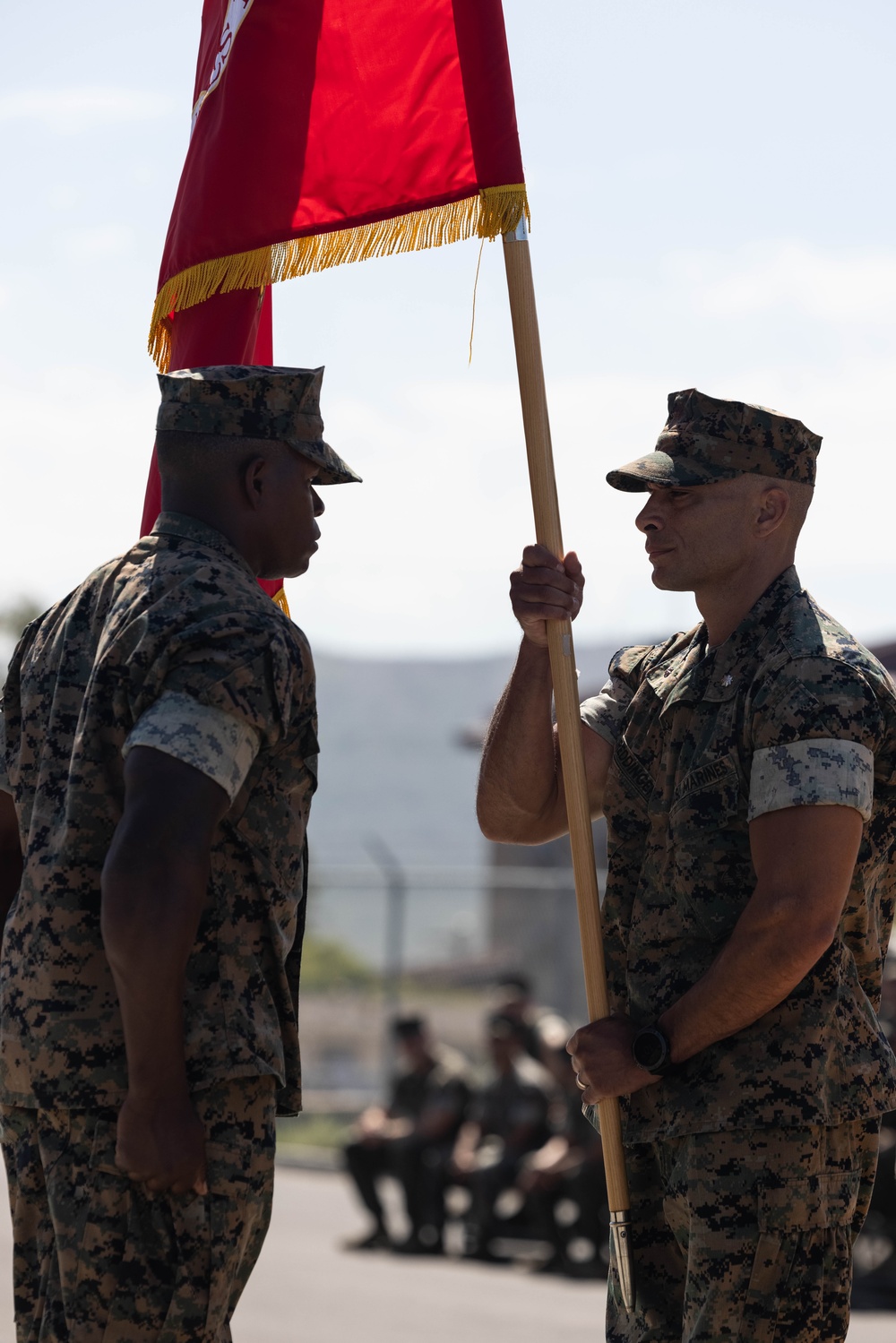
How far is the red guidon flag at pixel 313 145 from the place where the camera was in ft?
13.1

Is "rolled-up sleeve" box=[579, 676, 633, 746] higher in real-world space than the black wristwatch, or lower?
higher

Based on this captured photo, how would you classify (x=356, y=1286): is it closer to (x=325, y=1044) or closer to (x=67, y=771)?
(x=67, y=771)

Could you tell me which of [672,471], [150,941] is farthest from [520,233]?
[150,941]

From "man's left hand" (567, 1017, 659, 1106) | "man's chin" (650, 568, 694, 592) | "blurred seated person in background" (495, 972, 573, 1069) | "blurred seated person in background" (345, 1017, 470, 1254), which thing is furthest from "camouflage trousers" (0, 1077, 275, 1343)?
"blurred seated person in background" (345, 1017, 470, 1254)

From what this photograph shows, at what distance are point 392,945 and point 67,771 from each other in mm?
11471

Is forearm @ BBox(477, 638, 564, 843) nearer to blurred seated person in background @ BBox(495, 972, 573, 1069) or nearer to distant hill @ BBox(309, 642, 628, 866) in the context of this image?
blurred seated person in background @ BBox(495, 972, 573, 1069)

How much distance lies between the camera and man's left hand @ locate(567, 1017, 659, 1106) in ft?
10.4

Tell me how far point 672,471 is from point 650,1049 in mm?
1135

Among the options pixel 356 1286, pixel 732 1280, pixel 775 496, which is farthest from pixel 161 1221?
pixel 356 1286

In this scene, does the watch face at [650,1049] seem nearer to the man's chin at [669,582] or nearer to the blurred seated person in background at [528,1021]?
the man's chin at [669,582]

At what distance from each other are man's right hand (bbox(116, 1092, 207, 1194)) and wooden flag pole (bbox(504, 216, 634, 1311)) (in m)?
0.89

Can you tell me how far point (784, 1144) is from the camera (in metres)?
3.04

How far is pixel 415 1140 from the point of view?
11.0 m

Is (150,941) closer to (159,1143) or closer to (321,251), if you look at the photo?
(159,1143)
